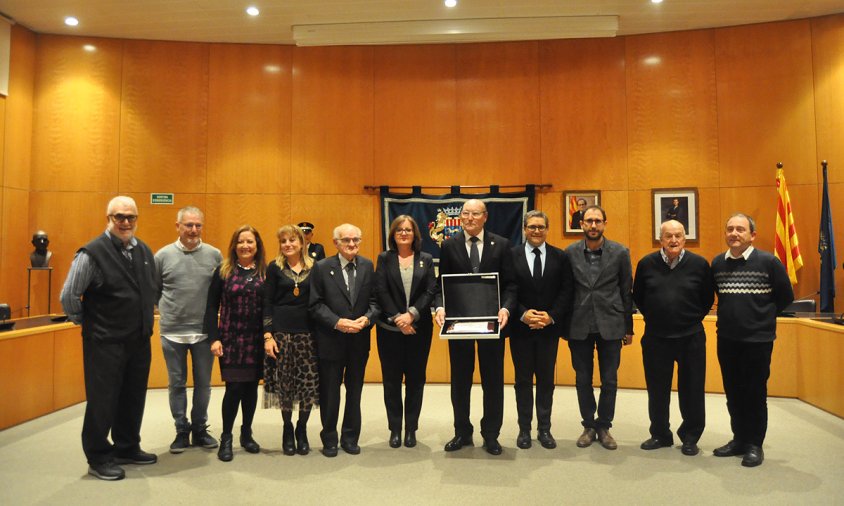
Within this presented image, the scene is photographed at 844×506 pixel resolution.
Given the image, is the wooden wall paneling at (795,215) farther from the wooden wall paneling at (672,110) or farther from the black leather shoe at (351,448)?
the black leather shoe at (351,448)

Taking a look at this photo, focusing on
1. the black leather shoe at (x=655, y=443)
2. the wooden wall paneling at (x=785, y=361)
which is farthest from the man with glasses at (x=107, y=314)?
the wooden wall paneling at (x=785, y=361)

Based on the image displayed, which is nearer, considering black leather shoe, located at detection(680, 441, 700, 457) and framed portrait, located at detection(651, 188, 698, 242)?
black leather shoe, located at detection(680, 441, 700, 457)

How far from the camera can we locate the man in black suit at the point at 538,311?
3.45 meters

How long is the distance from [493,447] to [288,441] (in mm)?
1337

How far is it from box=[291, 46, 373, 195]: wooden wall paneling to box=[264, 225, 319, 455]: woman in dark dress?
336cm

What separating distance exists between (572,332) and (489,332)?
0.73 meters

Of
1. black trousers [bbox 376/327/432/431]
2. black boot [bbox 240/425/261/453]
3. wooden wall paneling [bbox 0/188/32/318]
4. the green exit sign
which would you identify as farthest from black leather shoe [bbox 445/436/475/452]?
wooden wall paneling [bbox 0/188/32/318]

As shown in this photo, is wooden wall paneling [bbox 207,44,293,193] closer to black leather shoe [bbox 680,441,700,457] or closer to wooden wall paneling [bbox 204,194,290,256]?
wooden wall paneling [bbox 204,194,290,256]

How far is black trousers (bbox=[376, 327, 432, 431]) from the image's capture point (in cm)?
346

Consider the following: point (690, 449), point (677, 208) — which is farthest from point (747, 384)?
point (677, 208)

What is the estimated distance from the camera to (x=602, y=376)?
356 cm

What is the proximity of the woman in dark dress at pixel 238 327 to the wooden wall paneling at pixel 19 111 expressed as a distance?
4.49 metres

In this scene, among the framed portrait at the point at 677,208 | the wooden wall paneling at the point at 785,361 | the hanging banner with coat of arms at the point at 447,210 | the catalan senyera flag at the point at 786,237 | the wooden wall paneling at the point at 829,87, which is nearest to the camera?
the wooden wall paneling at the point at 785,361

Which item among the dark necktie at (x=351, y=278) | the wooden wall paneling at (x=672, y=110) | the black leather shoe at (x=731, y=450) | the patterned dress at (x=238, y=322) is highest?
the wooden wall paneling at (x=672, y=110)
